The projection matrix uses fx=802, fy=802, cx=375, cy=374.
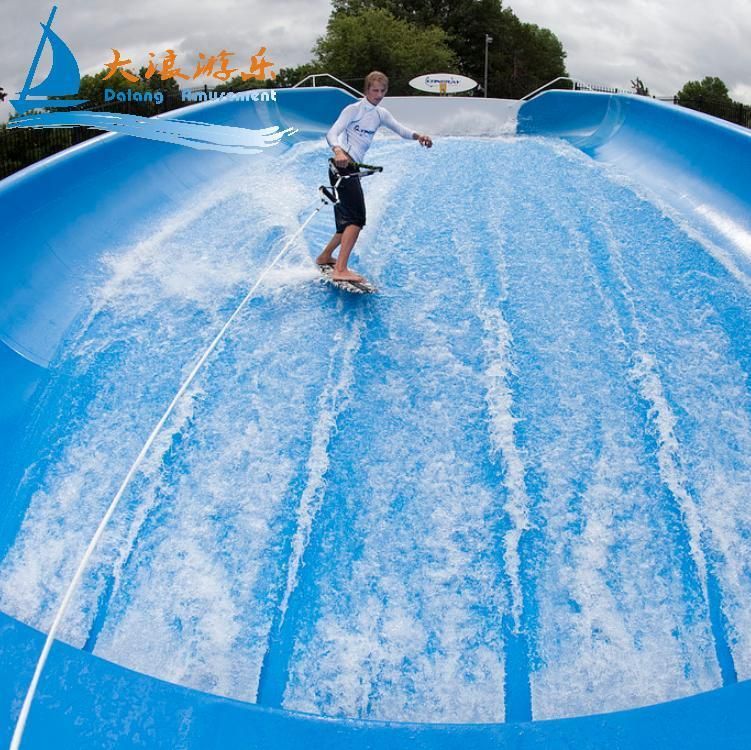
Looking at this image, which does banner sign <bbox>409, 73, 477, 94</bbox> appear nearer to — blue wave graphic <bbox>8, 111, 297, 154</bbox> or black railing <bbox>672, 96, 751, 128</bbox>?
black railing <bbox>672, 96, 751, 128</bbox>

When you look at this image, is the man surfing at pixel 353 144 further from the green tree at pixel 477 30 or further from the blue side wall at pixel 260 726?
the green tree at pixel 477 30

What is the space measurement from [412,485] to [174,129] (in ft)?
19.1

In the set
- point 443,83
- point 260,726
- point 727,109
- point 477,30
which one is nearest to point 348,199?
point 260,726

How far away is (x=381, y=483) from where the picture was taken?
131 inches

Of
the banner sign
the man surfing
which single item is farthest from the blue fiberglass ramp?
the banner sign

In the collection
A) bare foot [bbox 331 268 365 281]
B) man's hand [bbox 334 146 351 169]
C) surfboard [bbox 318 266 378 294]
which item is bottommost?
surfboard [bbox 318 266 378 294]

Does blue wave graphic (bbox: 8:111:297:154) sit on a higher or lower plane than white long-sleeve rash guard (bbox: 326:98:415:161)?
lower

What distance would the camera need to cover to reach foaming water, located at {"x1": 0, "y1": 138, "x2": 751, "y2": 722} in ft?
8.50

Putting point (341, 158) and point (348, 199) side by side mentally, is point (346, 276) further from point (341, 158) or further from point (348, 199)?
point (341, 158)

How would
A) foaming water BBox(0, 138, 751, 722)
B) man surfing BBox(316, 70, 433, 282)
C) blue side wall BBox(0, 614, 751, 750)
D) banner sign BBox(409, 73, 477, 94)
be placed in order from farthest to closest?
banner sign BBox(409, 73, 477, 94) < man surfing BBox(316, 70, 433, 282) < foaming water BBox(0, 138, 751, 722) < blue side wall BBox(0, 614, 751, 750)

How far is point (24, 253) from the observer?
15.4ft

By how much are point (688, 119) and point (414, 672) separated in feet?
22.8

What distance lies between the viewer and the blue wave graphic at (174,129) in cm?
741

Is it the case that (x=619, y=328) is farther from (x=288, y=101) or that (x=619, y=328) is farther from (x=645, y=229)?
(x=288, y=101)
